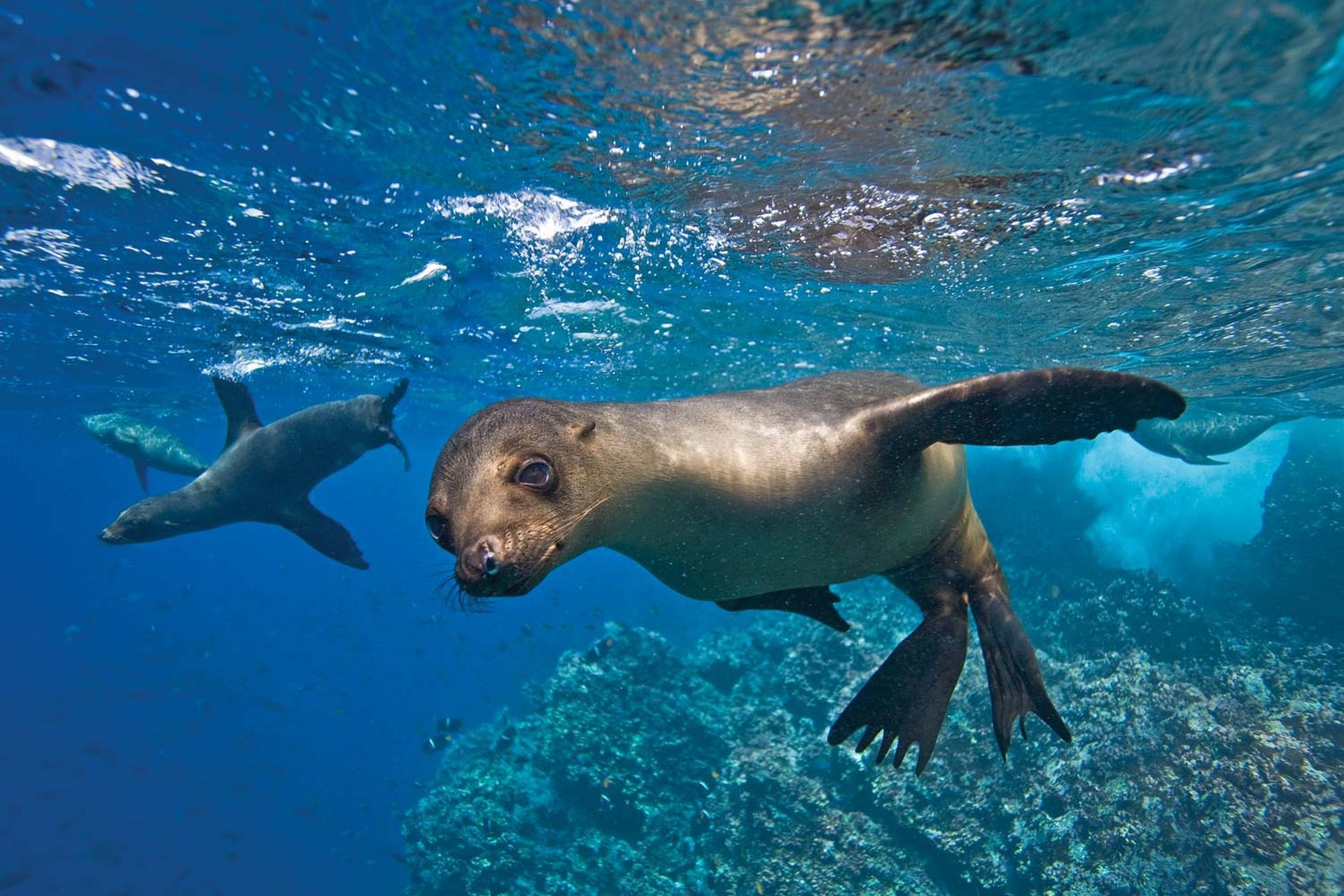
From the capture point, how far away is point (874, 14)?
3.88 metres

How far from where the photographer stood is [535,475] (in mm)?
1929

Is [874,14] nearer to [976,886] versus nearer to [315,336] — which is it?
[976,886]

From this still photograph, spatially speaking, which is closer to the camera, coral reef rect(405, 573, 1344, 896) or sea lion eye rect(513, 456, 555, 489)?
sea lion eye rect(513, 456, 555, 489)

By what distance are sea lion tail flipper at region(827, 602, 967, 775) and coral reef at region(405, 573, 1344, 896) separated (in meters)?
6.27

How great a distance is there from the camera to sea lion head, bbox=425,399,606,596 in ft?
5.62

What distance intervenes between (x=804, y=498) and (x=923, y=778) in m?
8.19

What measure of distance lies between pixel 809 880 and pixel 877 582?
27.6 feet

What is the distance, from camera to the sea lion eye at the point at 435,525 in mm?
1885

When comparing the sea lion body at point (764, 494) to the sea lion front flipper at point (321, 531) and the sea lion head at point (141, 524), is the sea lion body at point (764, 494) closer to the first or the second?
the sea lion front flipper at point (321, 531)

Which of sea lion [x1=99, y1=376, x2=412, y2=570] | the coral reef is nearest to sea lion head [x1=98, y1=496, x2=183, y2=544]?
sea lion [x1=99, y1=376, x2=412, y2=570]

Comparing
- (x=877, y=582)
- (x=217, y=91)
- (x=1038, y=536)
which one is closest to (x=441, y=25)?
(x=217, y=91)

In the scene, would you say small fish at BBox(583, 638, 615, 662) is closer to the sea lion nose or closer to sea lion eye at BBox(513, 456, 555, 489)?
sea lion eye at BBox(513, 456, 555, 489)

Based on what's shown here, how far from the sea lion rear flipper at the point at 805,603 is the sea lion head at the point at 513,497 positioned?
1919 millimetres

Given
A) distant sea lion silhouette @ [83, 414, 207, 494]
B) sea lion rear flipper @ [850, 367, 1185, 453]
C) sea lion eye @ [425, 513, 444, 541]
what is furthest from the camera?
distant sea lion silhouette @ [83, 414, 207, 494]
